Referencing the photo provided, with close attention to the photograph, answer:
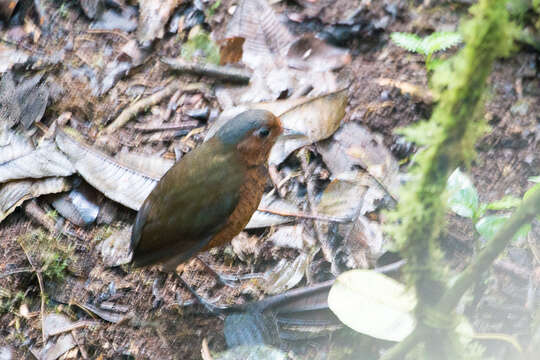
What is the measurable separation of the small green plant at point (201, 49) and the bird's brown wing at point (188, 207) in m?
1.31

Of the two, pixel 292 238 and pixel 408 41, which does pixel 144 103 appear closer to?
pixel 292 238

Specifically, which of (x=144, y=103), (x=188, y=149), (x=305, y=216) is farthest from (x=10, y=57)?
(x=305, y=216)

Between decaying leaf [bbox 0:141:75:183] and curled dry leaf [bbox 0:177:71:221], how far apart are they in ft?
0.12

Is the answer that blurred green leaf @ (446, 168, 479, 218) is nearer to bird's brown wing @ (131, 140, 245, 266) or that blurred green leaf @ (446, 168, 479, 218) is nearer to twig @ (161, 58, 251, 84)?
bird's brown wing @ (131, 140, 245, 266)

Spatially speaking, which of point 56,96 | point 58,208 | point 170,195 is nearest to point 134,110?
point 56,96

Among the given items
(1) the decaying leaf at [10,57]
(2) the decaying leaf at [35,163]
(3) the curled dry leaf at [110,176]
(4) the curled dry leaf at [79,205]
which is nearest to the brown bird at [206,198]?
(3) the curled dry leaf at [110,176]

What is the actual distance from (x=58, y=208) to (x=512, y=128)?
270 cm

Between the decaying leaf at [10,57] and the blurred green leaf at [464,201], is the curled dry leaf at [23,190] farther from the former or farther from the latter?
the blurred green leaf at [464,201]

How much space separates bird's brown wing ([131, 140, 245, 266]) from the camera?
111 inches

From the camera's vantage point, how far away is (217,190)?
291 cm

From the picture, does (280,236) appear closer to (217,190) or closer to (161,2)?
(217,190)

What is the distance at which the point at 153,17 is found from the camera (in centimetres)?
430

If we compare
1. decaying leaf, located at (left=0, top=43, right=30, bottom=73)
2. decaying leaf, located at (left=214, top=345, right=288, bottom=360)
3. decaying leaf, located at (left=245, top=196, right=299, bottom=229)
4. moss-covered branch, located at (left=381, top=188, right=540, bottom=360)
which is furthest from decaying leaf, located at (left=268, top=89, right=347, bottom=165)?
decaying leaf, located at (left=0, top=43, right=30, bottom=73)

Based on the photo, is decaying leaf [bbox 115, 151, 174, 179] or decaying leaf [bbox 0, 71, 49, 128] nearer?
decaying leaf [bbox 115, 151, 174, 179]
